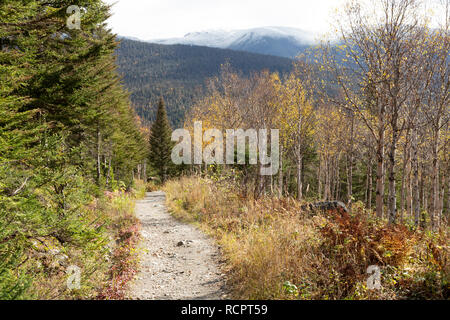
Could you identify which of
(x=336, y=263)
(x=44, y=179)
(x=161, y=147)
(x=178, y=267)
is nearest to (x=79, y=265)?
(x=44, y=179)

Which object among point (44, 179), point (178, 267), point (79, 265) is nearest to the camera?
point (44, 179)

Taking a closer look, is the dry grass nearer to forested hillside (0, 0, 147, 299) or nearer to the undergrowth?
the undergrowth

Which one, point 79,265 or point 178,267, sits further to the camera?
point 178,267

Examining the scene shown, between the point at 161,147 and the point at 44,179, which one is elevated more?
the point at 44,179

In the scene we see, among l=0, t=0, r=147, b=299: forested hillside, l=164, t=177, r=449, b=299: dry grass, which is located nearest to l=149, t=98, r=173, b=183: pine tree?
l=0, t=0, r=147, b=299: forested hillside

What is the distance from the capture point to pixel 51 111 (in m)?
7.84

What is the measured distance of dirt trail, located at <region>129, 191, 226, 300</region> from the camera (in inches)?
171

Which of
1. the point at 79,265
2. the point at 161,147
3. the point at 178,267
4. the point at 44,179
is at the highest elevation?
the point at 44,179

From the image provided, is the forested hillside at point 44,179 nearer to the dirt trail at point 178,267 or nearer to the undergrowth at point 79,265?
the undergrowth at point 79,265

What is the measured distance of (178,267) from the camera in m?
5.53

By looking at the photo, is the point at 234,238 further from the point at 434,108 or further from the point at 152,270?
the point at 434,108

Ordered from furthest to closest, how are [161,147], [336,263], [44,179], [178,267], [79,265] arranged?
[161,147] → [178,267] → [79,265] → [44,179] → [336,263]

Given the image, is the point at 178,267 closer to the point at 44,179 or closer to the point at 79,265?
the point at 79,265

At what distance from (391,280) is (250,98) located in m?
15.3
